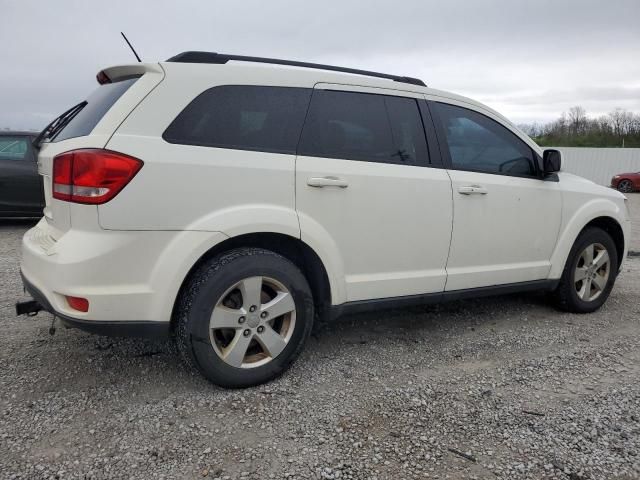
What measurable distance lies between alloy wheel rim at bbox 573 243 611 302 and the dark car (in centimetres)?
745

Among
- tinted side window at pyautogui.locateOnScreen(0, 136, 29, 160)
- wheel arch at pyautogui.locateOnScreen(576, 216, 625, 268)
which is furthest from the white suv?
tinted side window at pyautogui.locateOnScreen(0, 136, 29, 160)

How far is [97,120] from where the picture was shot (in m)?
2.65

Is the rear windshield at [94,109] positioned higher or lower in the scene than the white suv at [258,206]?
higher

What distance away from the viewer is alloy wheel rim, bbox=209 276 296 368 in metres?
2.76

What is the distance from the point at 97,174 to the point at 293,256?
3.83 ft

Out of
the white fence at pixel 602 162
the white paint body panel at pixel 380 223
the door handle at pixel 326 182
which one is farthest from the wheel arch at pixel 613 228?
the white fence at pixel 602 162

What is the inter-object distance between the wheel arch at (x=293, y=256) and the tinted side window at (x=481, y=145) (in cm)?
128

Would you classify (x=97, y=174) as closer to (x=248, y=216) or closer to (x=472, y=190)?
(x=248, y=216)

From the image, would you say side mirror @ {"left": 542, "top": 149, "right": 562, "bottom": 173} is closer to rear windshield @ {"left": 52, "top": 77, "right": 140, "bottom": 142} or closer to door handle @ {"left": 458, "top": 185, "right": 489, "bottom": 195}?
door handle @ {"left": 458, "top": 185, "right": 489, "bottom": 195}

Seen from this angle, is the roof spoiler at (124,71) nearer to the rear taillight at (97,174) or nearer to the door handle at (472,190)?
the rear taillight at (97,174)

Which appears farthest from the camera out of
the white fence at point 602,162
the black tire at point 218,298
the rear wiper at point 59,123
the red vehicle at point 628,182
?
the white fence at point 602,162

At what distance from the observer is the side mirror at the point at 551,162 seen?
4000 mm

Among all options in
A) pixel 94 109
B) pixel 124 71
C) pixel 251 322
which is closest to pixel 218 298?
pixel 251 322

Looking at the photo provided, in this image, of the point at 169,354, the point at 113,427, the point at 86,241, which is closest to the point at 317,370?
the point at 169,354
